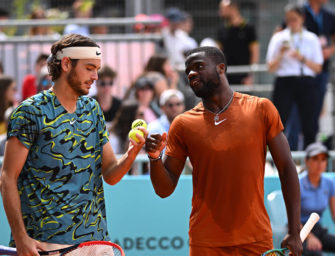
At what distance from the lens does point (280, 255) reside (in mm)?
3930

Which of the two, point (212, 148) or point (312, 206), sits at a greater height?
point (212, 148)

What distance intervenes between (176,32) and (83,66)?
271 inches

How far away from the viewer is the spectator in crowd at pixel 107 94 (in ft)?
29.8

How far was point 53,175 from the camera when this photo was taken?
385 cm

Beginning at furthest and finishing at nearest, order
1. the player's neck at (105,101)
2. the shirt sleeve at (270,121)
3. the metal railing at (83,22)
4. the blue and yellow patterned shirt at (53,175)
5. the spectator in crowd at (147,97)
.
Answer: the metal railing at (83,22), the player's neck at (105,101), the spectator in crowd at (147,97), the shirt sleeve at (270,121), the blue and yellow patterned shirt at (53,175)

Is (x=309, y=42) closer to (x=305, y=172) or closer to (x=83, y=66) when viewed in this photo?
(x=305, y=172)

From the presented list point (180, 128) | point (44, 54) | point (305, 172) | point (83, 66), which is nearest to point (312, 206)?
point (305, 172)

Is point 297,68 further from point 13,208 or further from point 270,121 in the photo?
point 13,208

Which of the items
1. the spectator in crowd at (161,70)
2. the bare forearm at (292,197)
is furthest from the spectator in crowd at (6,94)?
the bare forearm at (292,197)

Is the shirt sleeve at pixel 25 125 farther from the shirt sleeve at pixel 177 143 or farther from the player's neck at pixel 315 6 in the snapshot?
the player's neck at pixel 315 6

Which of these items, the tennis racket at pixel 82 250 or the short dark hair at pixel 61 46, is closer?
the tennis racket at pixel 82 250

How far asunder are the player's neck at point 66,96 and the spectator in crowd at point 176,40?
21.9ft

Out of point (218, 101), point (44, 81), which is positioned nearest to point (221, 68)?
point (218, 101)

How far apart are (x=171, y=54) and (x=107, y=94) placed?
1882 mm
